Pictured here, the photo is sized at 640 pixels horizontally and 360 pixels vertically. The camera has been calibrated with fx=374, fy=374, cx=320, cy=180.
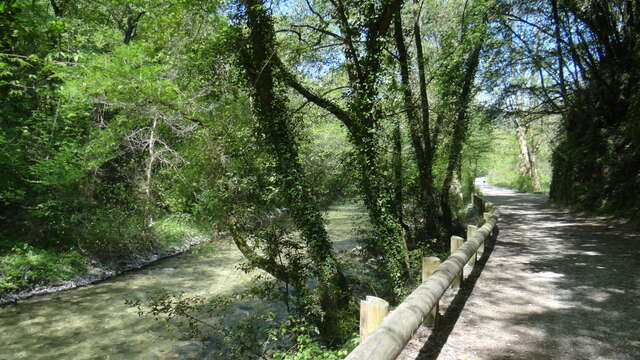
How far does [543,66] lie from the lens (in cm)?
1631

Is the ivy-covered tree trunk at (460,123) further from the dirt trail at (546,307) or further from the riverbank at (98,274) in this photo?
the riverbank at (98,274)

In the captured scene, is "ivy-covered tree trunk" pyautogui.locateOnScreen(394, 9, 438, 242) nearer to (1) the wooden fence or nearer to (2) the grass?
(1) the wooden fence

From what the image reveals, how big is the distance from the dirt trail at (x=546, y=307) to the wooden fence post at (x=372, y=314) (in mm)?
852

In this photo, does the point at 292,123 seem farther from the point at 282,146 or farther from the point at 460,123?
the point at 460,123

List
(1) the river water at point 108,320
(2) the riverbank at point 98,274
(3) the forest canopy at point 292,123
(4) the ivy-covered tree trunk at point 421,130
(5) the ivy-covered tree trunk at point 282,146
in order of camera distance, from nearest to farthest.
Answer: (1) the river water at point 108,320
(5) the ivy-covered tree trunk at point 282,146
(3) the forest canopy at point 292,123
(4) the ivy-covered tree trunk at point 421,130
(2) the riverbank at point 98,274

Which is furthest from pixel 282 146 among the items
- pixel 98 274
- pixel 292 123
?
pixel 98 274

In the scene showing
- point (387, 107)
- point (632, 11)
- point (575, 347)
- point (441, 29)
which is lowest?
point (575, 347)

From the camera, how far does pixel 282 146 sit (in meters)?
8.73

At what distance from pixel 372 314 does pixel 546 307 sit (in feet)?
9.92

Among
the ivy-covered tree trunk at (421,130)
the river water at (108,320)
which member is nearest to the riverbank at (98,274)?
the river water at (108,320)

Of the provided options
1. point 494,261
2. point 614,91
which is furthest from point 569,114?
point 494,261

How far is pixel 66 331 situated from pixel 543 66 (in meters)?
19.6

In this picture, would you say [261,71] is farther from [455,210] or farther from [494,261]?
[455,210]

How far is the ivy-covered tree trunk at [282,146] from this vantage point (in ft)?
27.7
